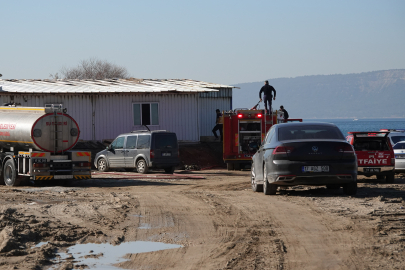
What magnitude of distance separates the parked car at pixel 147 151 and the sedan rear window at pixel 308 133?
11523 mm

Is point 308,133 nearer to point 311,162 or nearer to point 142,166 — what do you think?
point 311,162

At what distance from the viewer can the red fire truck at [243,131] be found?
26.6 metres

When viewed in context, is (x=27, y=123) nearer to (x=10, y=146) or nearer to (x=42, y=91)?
(x=10, y=146)

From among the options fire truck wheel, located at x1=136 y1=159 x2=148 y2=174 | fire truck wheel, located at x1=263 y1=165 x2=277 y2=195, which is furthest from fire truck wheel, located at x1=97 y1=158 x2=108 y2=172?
fire truck wheel, located at x1=263 y1=165 x2=277 y2=195

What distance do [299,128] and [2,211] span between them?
6.69m

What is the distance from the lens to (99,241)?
347 inches

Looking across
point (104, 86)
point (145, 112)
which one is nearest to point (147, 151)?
point (145, 112)

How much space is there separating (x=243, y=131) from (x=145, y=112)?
29.1ft

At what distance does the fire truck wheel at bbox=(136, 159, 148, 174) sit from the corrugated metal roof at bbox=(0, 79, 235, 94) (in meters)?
8.06

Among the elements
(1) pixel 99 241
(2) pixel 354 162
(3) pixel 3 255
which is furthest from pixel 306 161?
(3) pixel 3 255

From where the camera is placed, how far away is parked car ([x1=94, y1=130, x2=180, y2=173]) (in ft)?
82.2

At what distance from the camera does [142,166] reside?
25.5 m

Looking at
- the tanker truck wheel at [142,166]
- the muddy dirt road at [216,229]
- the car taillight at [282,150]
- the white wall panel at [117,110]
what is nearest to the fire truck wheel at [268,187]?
the muddy dirt road at [216,229]

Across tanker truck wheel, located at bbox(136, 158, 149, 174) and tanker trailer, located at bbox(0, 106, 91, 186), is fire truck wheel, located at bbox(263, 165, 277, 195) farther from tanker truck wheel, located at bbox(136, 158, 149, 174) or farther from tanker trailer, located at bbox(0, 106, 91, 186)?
tanker truck wheel, located at bbox(136, 158, 149, 174)
